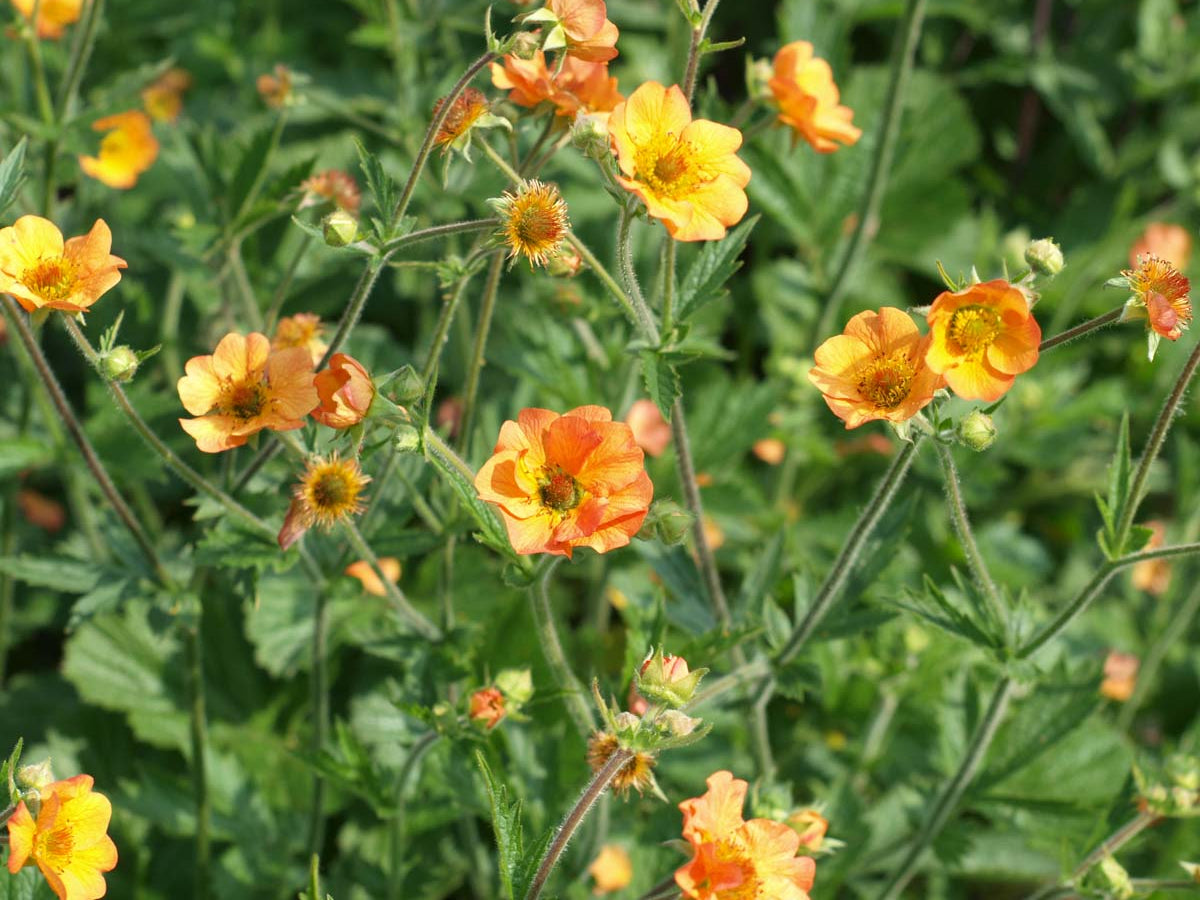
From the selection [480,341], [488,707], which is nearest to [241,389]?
[480,341]

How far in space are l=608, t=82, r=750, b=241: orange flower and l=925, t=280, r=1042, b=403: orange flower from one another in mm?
463

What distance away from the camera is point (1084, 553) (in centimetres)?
484

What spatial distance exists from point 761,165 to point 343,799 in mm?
2569

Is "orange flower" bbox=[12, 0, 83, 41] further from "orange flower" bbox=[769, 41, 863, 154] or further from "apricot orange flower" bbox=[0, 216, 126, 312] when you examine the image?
"orange flower" bbox=[769, 41, 863, 154]

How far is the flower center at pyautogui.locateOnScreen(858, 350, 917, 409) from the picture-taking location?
7.55 feet

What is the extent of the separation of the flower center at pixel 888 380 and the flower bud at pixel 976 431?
0.44ft

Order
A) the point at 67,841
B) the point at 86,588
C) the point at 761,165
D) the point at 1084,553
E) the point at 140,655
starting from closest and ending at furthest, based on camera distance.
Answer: the point at 67,841 < the point at 86,588 < the point at 140,655 < the point at 761,165 < the point at 1084,553

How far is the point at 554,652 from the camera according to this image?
99.8 inches

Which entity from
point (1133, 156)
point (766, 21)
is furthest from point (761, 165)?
point (1133, 156)

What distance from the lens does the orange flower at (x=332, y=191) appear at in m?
2.85

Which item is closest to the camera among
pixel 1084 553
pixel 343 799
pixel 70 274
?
pixel 70 274

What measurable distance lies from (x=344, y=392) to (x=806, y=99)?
4.58 ft

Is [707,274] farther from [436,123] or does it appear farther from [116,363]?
[116,363]

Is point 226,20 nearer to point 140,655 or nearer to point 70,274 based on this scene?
point 140,655
